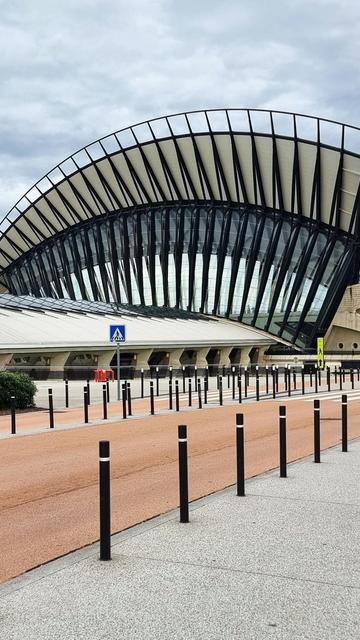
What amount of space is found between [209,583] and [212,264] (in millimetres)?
62028

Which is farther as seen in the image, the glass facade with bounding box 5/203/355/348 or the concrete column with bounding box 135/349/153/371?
the glass facade with bounding box 5/203/355/348

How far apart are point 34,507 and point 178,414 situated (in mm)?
11631

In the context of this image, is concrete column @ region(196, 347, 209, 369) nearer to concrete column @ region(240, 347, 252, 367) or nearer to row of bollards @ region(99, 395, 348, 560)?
concrete column @ region(240, 347, 252, 367)

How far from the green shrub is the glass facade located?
140ft

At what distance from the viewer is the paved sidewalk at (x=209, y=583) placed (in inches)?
166

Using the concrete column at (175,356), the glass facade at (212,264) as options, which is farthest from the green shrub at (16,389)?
the glass facade at (212,264)

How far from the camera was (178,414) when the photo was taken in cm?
1934

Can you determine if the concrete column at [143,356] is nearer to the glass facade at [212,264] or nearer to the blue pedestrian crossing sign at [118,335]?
the glass facade at [212,264]

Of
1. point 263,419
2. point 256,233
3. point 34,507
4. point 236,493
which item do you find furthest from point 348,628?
point 256,233

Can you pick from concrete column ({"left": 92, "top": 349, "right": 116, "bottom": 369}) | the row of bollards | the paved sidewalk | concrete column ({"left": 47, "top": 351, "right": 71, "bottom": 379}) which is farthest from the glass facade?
the paved sidewalk

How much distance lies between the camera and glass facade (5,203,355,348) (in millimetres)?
61250

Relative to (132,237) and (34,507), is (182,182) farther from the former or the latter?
(34,507)

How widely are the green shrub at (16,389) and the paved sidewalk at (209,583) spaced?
14.8 metres

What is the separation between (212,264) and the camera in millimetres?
66500
